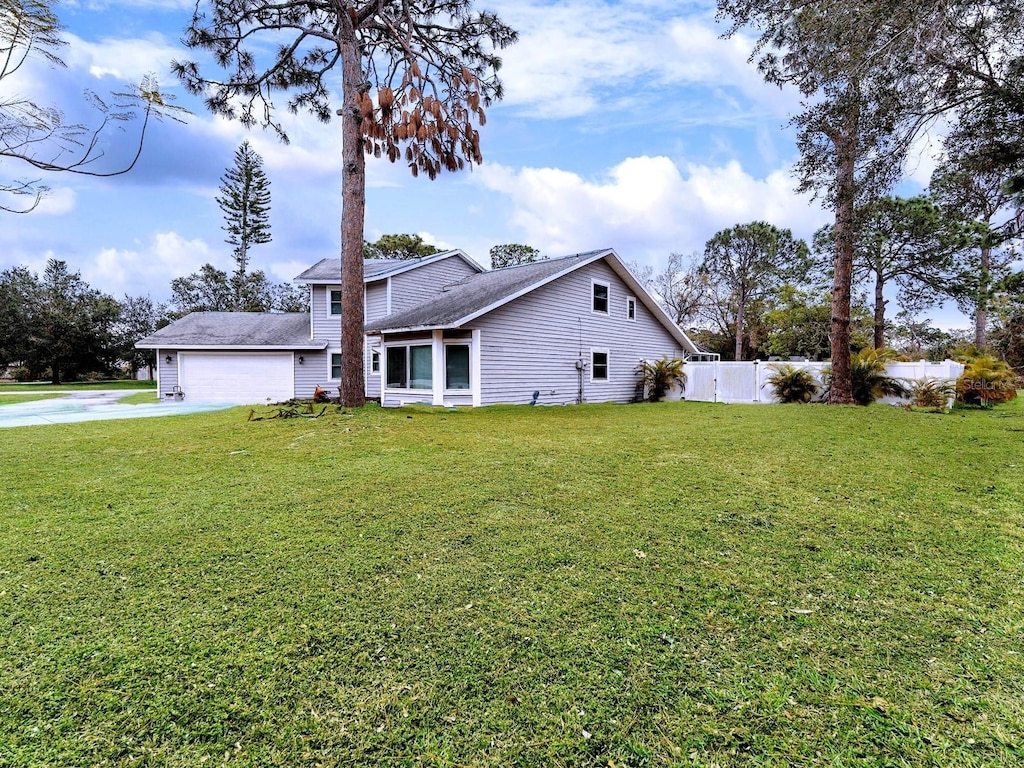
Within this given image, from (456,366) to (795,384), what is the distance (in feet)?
32.8

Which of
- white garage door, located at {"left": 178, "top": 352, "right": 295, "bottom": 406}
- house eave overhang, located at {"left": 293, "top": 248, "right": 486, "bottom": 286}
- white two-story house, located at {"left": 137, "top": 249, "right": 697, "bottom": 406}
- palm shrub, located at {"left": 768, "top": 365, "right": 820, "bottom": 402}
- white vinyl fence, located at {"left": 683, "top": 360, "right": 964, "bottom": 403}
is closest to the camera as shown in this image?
white two-story house, located at {"left": 137, "top": 249, "right": 697, "bottom": 406}

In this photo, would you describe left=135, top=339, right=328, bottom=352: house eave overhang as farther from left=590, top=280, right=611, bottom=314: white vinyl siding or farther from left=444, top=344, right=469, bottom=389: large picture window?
left=590, top=280, right=611, bottom=314: white vinyl siding

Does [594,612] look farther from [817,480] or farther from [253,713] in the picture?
[817,480]

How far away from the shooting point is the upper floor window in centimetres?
1480

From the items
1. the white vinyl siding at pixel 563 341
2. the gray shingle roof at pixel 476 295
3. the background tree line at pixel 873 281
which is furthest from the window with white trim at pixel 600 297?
the background tree line at pixel 873 281

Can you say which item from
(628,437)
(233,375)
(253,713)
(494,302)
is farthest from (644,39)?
(233,375)

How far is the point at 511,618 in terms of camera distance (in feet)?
7.66

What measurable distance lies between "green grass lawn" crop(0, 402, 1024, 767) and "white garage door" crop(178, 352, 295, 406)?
42.0 ft

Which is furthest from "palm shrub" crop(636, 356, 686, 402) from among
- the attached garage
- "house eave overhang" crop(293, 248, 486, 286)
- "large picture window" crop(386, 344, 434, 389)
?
the attached garage

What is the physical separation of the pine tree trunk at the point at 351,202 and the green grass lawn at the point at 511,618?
18.9 ft

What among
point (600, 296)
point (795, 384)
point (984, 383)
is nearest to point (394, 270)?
point (600, 296)

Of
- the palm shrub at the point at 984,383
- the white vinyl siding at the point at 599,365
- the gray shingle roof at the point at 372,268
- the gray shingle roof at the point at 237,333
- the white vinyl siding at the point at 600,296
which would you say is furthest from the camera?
the gray shingle roof at the point at 237,333

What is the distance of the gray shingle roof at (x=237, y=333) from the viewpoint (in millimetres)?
16938

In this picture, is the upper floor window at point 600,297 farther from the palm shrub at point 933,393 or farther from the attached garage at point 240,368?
the attached garage at point 240,368
